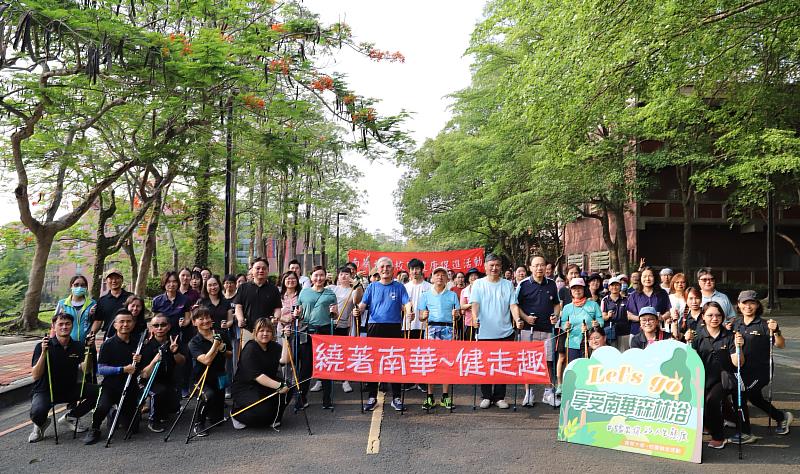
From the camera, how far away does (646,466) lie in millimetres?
5555

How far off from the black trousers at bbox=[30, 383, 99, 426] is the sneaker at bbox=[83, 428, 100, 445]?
38 centimetres

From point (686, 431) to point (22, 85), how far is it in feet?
43.9

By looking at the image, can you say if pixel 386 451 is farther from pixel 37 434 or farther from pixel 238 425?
pixel 37 434

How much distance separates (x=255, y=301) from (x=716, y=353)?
5645 millimetres

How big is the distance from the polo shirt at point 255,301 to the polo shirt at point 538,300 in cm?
332

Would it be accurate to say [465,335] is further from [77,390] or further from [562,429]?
[77,390]

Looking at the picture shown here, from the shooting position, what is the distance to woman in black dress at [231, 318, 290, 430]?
6848 mm

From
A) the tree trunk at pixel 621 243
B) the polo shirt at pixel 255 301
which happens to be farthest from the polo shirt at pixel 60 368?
the tree trunk at pixel 621 243

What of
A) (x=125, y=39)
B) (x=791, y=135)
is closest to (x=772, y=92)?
(x=791, y=135)

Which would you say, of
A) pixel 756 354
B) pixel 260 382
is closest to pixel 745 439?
pixel 756 354

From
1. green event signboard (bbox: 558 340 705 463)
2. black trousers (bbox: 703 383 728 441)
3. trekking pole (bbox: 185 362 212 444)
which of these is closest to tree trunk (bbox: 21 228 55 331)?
trekking pole (bbox: 185 362 212 444)

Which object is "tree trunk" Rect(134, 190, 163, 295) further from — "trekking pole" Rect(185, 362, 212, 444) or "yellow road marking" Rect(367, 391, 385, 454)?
"trekking pole" Rect(185, 362, 212, 444)

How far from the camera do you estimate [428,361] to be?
7.41 metres

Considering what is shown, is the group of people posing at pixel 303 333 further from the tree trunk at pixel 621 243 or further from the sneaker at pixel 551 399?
the tree trunk at pixel 621 243
